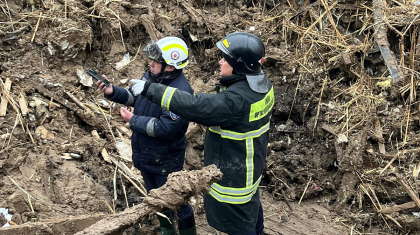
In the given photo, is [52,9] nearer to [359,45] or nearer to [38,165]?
[38,165]

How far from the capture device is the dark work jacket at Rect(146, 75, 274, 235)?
299 centimetres

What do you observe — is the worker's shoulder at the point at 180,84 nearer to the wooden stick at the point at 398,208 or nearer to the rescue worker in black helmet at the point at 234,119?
the rescue worker in black helmet at the point at 234,119

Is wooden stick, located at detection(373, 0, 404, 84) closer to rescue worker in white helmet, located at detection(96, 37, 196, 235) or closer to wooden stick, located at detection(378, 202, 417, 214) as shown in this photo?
wooden stick, located at detection(378, 202, 417, 214)


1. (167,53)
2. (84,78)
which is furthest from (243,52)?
(84,78)

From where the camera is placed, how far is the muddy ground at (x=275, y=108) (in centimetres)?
449

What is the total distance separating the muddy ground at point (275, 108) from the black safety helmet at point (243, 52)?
2205 mm

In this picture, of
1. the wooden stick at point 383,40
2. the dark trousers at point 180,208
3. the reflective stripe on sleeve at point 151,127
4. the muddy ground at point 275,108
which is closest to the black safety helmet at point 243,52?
the reflective stripe on sleeve at point 151,127

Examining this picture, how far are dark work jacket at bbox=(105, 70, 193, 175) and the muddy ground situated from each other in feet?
2.87

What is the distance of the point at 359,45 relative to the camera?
6.04 metres

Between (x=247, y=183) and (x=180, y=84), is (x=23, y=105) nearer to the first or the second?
(x=180, y=84)

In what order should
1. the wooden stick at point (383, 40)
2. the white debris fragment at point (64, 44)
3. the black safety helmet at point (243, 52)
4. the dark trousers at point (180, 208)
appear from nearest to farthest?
the black safety helmet at point (243, 52) < the dark trousers at point (180, 208) < the wooden stick at point (383, 40) < the white debris fragment at point (64, 44)

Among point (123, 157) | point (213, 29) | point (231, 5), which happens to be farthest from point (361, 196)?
point (231, 5)

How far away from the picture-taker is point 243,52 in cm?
311

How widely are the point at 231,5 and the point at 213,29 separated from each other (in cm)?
82
